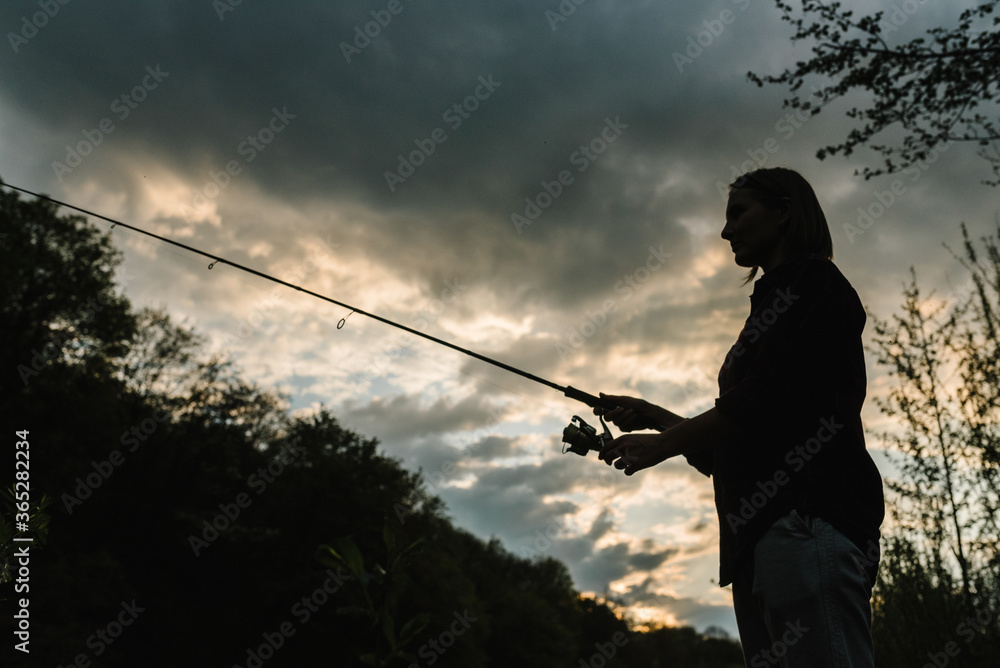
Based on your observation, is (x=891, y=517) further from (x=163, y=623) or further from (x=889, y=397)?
(x=163, y=623)

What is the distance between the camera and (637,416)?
102 inches

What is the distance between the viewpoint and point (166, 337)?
2925cm

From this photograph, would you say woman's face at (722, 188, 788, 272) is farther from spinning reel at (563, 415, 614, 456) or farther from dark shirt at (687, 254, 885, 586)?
spinning reel at (563, 415, 614, 456)

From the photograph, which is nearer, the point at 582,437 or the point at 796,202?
the point at 796,202

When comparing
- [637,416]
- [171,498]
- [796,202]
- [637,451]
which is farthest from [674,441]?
[171,498]

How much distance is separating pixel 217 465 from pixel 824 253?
111ft

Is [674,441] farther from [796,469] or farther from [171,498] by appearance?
[171,498]

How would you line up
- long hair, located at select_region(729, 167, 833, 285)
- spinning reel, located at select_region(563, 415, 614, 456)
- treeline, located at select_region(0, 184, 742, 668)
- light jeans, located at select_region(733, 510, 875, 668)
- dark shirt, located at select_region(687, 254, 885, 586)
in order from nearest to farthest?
light jeans, located at select_region(733, 510, 875, 668) → dark shirt, located at select_region(687, 254, 885, 586) → long hair, located at select_region(729, 167, 833, 285) → spinning reel, located at select_region(563, 415, 614, 456) → treeline, located at select_region(0, 184, 742, 668)

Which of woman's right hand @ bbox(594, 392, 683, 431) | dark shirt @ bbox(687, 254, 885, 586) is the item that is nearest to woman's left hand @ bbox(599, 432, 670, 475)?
dark shirt @ bbox(687, 254, 885, 586)

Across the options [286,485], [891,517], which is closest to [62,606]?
[286,485]

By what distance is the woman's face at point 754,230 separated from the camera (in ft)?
6.97

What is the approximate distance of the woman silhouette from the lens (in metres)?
1.54

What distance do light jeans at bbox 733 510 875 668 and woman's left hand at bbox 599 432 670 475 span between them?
0.35m

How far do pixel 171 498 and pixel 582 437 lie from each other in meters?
34.0
